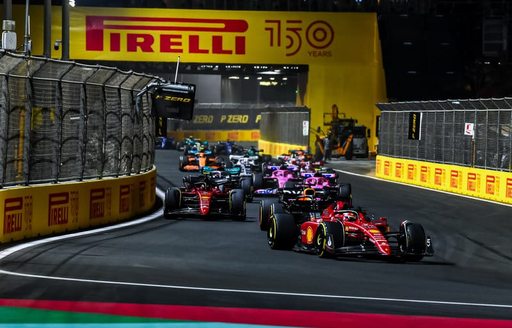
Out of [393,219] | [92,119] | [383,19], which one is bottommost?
[393,219]

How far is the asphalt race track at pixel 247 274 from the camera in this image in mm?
10383

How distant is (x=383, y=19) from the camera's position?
58.7 meters

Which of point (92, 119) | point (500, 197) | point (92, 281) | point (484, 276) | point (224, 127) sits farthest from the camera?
point (224, 127)

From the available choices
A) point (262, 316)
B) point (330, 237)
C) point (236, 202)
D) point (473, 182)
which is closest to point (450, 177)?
point (473, 182)

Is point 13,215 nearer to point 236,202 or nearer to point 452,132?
point 236,202

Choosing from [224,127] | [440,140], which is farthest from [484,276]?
[224,127]

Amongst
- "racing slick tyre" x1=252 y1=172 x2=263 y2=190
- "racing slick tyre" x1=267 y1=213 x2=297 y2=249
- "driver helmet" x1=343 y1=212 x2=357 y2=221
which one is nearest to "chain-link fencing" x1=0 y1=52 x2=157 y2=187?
"racing slick tyre" x1=267 y1=213 x2=297 y2=249

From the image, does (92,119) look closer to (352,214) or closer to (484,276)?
(352,214)

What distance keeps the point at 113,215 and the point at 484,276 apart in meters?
8.28

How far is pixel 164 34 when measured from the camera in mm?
55562

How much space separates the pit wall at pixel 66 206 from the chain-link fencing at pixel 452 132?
12.6 metres

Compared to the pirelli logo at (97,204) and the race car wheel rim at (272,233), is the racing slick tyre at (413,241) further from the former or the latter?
the pirelli logo at (97,204)

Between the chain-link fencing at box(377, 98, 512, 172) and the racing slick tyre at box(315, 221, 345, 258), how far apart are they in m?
15.0

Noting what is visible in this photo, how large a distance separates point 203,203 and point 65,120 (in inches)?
179
